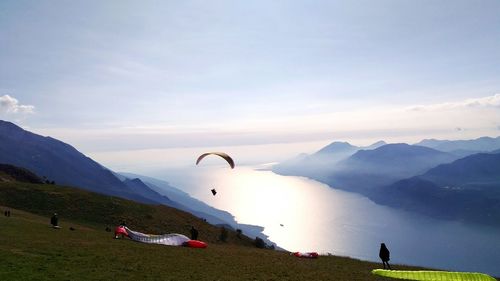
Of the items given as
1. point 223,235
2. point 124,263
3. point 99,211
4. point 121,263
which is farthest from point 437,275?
point 99,211

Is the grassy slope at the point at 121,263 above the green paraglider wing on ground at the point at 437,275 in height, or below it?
below

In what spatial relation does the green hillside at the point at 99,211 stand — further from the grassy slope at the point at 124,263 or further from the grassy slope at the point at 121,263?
the grassy slope at the point at 124,263

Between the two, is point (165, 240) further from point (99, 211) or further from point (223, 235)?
point (99, 211)

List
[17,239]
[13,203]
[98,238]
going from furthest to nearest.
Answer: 1. [13,203]
2. [98,238]
3. [17,239]

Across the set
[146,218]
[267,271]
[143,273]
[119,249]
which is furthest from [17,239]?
[146,218]

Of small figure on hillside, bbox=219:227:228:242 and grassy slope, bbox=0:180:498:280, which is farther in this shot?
small figure on hillside, bbox=219:227:228:242

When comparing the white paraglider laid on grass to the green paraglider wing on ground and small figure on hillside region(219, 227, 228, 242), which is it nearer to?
the green paraglider wing on ground

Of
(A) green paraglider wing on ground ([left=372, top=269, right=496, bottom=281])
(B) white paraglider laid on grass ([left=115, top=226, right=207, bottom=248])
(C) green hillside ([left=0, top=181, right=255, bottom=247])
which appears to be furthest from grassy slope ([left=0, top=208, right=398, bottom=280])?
(C) green hillside ([left=0, top=181, right=255, bottom=247])

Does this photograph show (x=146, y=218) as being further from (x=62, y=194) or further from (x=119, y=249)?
(x=119, y=249)

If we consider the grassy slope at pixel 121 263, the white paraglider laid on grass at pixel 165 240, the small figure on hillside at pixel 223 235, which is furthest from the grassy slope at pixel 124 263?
the small figure on hillside at pixel 223 235

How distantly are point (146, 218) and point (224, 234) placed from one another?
13.6 metres

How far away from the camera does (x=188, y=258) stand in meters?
31.5

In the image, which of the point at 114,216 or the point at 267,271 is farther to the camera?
the point at 114,216

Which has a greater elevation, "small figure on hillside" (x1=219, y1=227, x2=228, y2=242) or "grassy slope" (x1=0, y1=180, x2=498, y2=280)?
"grassy slope" (x1=0, y1=180, x2=498, y2=280)
